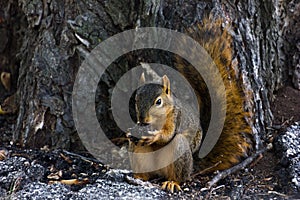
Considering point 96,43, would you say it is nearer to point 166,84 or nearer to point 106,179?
point 166,84

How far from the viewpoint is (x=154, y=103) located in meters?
2.18

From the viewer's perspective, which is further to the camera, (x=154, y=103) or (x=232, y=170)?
(x=232, y=170)

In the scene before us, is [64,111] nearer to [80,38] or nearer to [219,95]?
[80,38]

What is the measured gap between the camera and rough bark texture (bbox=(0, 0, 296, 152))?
2.42 meters

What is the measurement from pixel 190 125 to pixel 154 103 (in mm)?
213

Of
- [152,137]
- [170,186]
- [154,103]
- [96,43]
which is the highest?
[96,43]

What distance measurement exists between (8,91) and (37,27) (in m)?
0.51

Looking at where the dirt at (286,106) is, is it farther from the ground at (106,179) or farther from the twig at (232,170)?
the twig at (232,170)

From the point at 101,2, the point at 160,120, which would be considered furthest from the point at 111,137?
the point at 101,2

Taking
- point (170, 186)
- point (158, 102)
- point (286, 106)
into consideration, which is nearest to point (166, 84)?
point (158, 102)

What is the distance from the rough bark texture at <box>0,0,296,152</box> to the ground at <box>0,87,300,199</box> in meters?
0.11

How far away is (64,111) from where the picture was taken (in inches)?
100

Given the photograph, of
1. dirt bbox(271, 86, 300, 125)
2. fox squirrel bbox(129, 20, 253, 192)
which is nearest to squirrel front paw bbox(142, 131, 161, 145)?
fox squirrel bbox(129, 20, 253, 192)

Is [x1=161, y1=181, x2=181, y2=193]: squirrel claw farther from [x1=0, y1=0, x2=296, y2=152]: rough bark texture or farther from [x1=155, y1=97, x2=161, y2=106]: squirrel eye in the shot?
[x1=0, y1=0, x2=296, y2=152]: rough bark texture
